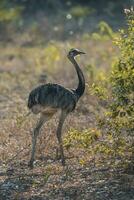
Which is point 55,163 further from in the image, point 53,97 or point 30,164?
point 53,97

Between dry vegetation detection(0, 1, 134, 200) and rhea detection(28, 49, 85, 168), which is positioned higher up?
rhea detection(28, 49, 85, 168)

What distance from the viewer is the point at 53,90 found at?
887cm

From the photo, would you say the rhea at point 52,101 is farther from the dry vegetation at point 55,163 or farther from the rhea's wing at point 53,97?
the dry vegetation at point 55,163

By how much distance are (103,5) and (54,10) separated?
2.11 meters

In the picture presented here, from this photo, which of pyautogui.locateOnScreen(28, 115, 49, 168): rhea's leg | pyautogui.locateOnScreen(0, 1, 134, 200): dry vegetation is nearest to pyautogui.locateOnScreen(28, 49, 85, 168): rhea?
pyautogui.locateOnScreen(28, 115, 49, 168): rhea's leg

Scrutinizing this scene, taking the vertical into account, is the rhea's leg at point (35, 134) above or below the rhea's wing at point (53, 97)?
below

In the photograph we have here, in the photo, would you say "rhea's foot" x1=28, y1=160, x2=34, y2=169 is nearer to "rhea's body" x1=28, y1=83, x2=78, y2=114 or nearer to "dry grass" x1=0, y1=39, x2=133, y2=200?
"dry grass" x1=0, y1=39, x2=133, y2=200

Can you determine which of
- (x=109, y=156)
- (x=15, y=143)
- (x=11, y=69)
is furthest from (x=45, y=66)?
(x=109, y=156)

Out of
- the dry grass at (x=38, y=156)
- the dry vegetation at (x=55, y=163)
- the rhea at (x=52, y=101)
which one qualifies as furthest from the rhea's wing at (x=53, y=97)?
the dry grass at (x=38, y=156)

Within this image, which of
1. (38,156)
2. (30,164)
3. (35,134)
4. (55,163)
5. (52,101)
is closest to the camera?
(52,101)

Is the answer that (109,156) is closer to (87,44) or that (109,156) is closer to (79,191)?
(79,191)

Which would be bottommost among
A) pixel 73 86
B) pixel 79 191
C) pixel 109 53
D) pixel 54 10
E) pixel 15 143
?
pixel 79 191

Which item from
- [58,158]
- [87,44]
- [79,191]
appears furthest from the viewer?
[87,44]

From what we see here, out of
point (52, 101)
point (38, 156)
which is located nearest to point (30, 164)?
point (38, 156)
